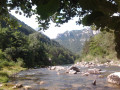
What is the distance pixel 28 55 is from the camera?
46.0 metres

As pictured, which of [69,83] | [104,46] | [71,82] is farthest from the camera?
[104,46]

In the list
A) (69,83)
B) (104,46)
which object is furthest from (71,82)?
(104,46)

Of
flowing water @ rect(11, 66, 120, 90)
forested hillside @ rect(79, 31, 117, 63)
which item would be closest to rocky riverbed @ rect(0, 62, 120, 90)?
flowing water @ rect(11, 66, 120, 90)

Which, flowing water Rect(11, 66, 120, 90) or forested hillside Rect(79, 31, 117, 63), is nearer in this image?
forested hillside Rect(79, 31, 117, 63)

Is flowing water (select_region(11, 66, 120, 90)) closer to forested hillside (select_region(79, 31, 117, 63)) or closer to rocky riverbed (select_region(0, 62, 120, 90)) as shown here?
rocky riverbed (select_region(0, 62, 120, 90))

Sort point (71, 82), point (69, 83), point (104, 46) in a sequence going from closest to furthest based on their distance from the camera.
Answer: point (69, 83) < point (71, 82) < point (104, 46)

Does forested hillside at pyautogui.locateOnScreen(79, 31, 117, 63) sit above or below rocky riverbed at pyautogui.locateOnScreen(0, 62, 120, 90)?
above

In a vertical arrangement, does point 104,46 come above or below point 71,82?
above

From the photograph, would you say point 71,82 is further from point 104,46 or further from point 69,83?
point 104,46

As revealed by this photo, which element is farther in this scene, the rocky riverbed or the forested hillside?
the rocky riverbed

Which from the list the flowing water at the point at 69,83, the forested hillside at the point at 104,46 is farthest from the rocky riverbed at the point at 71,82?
the forested hillside at the point at 104,46

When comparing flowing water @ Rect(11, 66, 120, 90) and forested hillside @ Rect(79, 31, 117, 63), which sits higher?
forested hillside @ Rect(79, 31, 117, 63)

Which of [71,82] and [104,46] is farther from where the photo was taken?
[104,46]

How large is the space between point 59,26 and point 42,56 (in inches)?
2422
